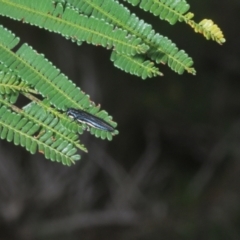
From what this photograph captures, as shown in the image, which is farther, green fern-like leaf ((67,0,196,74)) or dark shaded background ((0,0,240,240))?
dark shaded background ((0,0,240,240))

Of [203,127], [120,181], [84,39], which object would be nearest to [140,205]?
[120,181]

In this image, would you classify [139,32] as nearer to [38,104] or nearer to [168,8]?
[168,8]

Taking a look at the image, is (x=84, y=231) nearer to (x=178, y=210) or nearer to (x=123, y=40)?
(x=178, y=210)

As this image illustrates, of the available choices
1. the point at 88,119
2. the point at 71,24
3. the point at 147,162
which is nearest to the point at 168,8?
the point at 71,24

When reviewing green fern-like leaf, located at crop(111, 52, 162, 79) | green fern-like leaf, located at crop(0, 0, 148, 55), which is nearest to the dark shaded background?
green fern-like leaf, located at crop(0, 0, 148, 55)

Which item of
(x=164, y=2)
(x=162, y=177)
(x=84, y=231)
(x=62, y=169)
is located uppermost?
(x=164, y=2)

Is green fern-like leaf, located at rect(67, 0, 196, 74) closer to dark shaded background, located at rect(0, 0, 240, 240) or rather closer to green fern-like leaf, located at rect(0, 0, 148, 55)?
green fern-like leaf, located at rect(0, 0, 148, 55)
